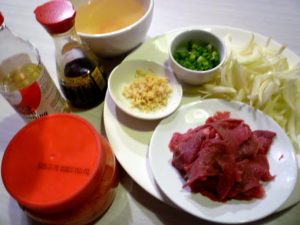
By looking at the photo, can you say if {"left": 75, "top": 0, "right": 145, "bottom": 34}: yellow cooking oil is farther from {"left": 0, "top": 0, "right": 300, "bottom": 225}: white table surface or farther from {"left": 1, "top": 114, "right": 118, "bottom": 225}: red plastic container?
{"left": 1, "top": 114, "right": 118, "bottom": 225}: red plastic container

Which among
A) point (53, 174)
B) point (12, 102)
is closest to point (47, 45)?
point (12, 102)

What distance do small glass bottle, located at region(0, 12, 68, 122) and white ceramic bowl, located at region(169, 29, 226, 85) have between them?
1.12 ft

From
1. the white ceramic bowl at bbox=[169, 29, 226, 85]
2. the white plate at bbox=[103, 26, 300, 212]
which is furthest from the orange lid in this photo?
the white ceramic bowl at bbox=[169, 29, 226, 85]

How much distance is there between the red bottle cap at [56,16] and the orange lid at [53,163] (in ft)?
0.66

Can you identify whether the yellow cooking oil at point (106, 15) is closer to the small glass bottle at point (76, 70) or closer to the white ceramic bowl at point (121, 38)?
the white ceramic bowl at point (121, 38)

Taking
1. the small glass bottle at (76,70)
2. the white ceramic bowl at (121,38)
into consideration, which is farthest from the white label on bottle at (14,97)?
the white ceramic bowl at (121,38)

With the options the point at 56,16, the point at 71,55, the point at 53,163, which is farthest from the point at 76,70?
the point at 53,163

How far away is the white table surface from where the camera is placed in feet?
2.52

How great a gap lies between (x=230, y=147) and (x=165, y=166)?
0.16 m

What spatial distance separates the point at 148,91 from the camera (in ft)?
2.92

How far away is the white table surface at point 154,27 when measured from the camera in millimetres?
769

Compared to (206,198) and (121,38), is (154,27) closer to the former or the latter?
(121,38)

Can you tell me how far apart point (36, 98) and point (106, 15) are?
410 millimetres

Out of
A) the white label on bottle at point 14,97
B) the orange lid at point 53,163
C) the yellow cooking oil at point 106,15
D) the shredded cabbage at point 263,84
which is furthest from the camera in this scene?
the yellow cooking oil at point 106,15
